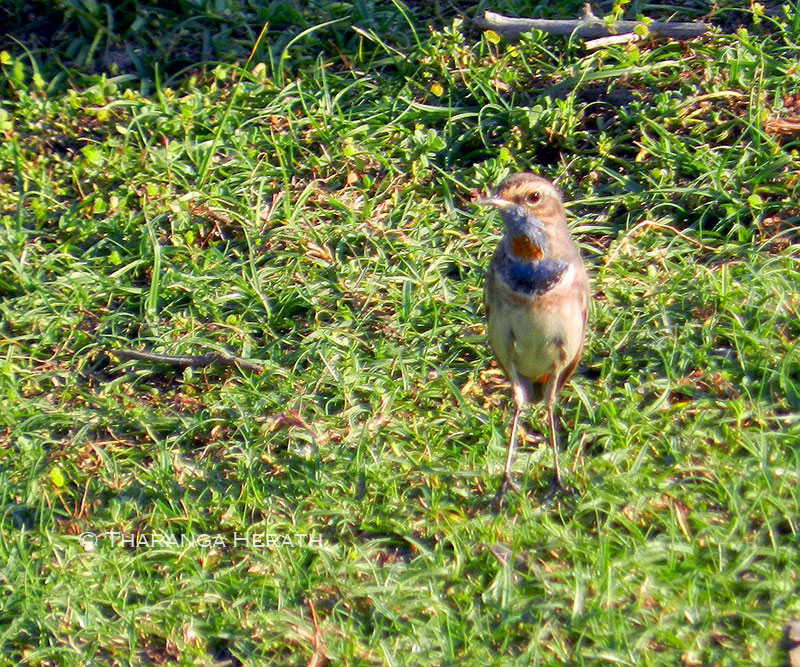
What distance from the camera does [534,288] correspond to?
4594 mm

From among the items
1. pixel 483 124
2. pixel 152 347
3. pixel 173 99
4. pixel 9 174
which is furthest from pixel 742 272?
pixel 9 174

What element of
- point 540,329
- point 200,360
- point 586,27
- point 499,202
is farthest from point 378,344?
point 586,27

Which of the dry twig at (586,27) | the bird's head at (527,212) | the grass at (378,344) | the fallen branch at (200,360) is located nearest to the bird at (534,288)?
the bird's head at (527,212)

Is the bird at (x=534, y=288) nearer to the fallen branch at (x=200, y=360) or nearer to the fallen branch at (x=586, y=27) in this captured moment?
the fallen branch at (x=200, y=360)

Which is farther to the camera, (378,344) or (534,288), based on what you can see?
(378,344)

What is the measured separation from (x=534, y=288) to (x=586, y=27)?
2.51m

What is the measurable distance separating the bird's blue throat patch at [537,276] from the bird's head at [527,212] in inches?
1.4

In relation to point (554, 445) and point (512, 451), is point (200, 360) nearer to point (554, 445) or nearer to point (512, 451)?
point (512, 451)

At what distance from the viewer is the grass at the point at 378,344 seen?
424cm

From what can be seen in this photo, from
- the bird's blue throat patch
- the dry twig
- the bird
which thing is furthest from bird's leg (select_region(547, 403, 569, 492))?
the dry twig

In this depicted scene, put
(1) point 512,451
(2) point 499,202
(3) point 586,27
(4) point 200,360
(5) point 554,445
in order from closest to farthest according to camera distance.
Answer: (2) point 499,202, (5) point 554,445, (1) point 512,451, (4) point 200,360, (3) point 586,27

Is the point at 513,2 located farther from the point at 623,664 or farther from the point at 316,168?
the point at 623,664

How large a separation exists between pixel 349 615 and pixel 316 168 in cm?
289

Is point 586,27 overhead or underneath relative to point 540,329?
overhead
